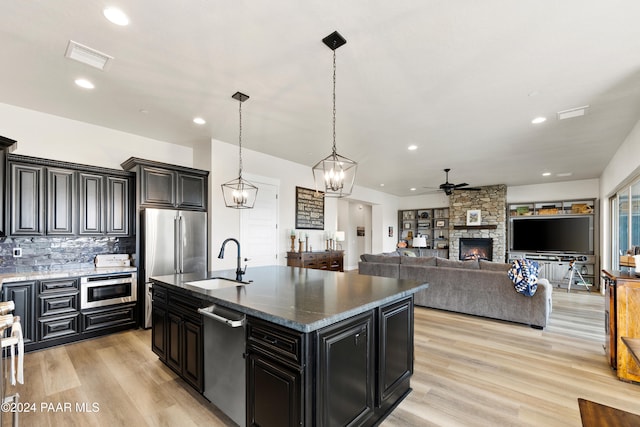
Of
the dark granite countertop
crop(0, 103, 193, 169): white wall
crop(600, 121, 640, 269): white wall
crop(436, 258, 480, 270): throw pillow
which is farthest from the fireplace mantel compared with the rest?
crop(0, 103, 193, 169): white wall

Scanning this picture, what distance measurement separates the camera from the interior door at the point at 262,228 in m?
5.32

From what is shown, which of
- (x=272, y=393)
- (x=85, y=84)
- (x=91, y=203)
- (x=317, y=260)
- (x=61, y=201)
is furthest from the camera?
(x=317, y=260)

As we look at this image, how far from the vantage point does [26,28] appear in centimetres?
220

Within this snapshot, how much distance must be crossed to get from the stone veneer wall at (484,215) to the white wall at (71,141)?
846 centimetres

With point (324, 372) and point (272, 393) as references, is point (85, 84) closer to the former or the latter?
point (272, 393)

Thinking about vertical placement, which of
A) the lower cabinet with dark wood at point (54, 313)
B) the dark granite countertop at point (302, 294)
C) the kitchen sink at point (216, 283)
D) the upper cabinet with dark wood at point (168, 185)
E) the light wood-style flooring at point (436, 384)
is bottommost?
the light wood-style flooring at point (436, 384)

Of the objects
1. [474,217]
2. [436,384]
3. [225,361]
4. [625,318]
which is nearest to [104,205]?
[225,361]

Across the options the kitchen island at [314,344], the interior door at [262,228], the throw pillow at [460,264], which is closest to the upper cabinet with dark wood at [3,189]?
the kitchen island at [314,344]

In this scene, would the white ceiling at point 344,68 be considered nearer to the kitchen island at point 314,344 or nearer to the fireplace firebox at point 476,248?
the kitchen island at point 314,344

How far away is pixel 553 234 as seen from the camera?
826cm

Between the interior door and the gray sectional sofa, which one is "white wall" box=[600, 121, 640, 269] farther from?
the interior door

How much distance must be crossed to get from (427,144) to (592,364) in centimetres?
351

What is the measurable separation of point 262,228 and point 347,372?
4.06 m

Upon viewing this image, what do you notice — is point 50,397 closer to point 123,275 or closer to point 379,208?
point 123,275
